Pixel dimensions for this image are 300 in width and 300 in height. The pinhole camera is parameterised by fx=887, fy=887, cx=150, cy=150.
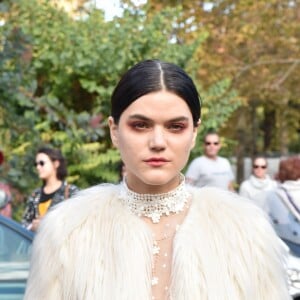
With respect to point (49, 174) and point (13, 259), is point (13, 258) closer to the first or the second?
point (13, 259)

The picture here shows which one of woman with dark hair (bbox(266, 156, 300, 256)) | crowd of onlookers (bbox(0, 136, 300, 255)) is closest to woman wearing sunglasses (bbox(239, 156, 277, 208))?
crowd of onlookers (bbox(0, 136, 300, 255))

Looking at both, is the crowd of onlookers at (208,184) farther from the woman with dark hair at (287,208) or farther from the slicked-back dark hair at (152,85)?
the slicked-back dark hair at (152,85)

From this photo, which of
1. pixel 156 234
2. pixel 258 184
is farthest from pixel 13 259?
pixel 258 184

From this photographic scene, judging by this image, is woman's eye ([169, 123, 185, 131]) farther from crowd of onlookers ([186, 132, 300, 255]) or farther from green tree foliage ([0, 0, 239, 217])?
green tree foliage ([0, 0, 239, 217])

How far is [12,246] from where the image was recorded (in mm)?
5176

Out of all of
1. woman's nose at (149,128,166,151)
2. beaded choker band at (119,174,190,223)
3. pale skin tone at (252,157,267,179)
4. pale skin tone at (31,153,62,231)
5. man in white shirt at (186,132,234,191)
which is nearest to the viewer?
woman's nose at (149,128,166,151)

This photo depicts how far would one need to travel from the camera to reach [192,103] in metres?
2.37

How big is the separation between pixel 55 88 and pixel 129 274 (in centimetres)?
967

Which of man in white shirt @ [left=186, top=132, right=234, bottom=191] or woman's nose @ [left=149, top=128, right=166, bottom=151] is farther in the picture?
man in white shirt @ [left=186, top=132, right=234, bottom=191]

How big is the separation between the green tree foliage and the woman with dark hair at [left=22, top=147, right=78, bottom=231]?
95.3 inches

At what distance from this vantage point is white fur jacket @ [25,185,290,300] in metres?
2.28

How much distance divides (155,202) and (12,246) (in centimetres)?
296

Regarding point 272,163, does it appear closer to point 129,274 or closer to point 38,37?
point 38,37

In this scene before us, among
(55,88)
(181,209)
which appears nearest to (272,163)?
(55,88)
